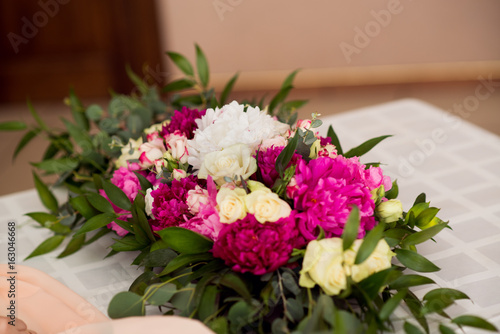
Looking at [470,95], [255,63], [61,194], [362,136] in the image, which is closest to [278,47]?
[255,63]

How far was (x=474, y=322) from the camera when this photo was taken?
28.5 inches

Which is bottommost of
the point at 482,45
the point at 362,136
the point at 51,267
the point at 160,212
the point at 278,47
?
the point at 51,267

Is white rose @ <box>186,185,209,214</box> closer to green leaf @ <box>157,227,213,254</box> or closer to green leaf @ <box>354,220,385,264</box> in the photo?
green leaf @ <box>157,227,213,254</box>

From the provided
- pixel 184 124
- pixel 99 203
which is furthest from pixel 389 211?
pixel 99 203

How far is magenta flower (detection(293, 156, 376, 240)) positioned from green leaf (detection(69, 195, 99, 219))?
0.43 meters

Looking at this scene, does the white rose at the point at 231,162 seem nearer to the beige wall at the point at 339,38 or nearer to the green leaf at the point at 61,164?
the green leaf at the point at 61,164

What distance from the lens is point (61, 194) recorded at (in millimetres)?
1267

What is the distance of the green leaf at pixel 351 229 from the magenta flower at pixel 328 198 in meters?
0.03

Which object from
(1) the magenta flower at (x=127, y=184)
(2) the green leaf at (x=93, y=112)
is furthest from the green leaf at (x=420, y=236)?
(2) the green leaf at (x=93, y=112)

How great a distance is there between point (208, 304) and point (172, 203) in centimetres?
17

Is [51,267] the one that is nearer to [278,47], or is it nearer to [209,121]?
[209,121]

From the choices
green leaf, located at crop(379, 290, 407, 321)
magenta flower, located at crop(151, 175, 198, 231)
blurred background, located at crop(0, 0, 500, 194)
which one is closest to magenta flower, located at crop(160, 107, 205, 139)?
magenta flower, located at crop(151, 175, 198, 231)

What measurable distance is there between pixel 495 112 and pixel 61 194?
260 cm

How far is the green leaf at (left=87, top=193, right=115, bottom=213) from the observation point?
982 millimetres
